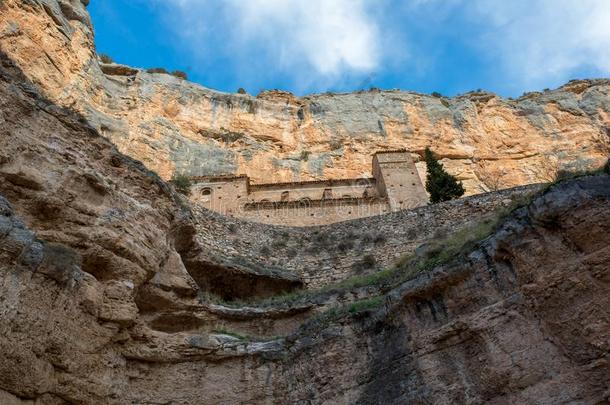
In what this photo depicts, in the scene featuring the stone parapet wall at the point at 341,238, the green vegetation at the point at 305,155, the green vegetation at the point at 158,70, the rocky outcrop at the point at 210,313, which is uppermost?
the green vegetation at the point at 158,70

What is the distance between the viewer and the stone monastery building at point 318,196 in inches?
1150

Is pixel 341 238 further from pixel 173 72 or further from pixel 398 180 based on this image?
pixel 173 72

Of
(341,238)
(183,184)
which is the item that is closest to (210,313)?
(341,238)

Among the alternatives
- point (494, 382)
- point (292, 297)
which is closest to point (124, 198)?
point (292, 297)

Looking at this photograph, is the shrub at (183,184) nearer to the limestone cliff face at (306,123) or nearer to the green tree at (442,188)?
the limestone cliff face at (306,123)

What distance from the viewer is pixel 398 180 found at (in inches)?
1278

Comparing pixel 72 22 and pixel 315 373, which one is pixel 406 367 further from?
pixel 72 22

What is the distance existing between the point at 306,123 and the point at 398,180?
569 inches

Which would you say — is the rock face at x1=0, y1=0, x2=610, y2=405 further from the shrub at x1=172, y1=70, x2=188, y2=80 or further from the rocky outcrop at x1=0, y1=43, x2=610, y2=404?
the shrub at x1=172, y1=70, x2=188, y2=80

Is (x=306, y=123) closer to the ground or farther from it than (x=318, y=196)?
farther from it

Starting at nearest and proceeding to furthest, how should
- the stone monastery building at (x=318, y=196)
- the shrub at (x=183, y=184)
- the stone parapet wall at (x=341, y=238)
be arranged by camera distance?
1. the stone parapet wall at (x=341, y=238)
2. the stone monastery building at (x=318, y=196)
3. the shrub at (x=183, y=184)

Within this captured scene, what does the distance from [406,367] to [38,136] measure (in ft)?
24.4

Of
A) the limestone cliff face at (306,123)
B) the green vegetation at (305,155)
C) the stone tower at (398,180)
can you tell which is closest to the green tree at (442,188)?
the stone tower at (398,180)

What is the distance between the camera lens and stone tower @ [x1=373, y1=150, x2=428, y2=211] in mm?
31062
